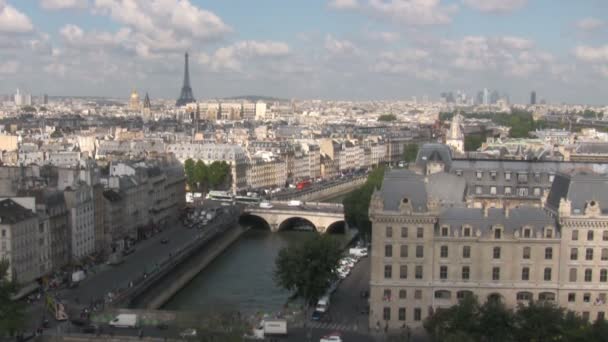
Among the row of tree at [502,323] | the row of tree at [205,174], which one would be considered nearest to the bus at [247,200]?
the row of tree at [205,174]

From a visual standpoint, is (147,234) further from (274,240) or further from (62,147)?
(62,147)

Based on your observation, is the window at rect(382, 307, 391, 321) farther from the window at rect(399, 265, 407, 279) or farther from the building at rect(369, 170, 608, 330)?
the window at rect(399, 265, 407, 279)

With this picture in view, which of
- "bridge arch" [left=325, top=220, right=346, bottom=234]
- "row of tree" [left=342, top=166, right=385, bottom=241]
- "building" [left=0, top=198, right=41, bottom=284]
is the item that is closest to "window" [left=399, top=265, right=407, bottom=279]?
"building" [left=0, top=198, right=41, bottom=284]

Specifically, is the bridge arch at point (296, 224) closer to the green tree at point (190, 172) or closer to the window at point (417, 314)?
the green tree at point (190, 172)

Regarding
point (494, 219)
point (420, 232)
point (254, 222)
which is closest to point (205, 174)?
point (254, 222)

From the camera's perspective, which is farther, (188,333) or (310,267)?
(310,267)

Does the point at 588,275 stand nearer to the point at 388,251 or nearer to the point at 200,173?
Result: the point at 388,251

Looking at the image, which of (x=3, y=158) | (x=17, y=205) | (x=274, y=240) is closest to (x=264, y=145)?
(x=3, y=158)
